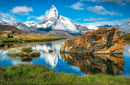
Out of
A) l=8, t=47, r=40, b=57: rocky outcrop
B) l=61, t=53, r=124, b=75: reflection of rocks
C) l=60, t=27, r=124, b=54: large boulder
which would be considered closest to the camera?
l=61, t=53, r=124, b=75: reflection of rocks

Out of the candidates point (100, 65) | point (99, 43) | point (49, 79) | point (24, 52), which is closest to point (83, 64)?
point (100, 65)

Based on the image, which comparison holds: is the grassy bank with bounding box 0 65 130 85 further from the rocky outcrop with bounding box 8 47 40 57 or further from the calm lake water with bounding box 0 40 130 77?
the rocky outcrop with bounding box 8 47 40 57

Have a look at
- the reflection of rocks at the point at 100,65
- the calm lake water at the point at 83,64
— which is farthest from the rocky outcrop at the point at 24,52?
the reflection of rocks at the point at 100,65

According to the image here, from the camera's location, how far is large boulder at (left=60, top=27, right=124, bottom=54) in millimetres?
35719

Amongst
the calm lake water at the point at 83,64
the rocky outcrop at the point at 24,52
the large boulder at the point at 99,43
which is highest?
the large boulder at the point at 99,43

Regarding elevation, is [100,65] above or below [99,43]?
below

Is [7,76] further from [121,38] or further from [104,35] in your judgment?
[121,38]

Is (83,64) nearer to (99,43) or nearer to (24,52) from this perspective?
(99,43)

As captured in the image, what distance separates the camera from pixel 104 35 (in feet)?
117

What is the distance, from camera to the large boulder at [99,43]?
35.7m

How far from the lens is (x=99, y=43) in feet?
117

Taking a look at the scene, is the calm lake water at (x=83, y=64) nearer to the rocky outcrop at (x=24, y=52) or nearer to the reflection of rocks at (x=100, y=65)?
the reflection of rocks at (x=100, y=65)

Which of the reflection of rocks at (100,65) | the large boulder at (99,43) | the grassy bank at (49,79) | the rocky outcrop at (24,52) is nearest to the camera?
the grassy bank at (49,79)

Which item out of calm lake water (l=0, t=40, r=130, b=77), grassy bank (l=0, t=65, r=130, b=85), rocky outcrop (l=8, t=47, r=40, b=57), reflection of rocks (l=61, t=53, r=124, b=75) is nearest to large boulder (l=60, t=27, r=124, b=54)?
calm lake water (l=0, t=40, r=130, b=77)
